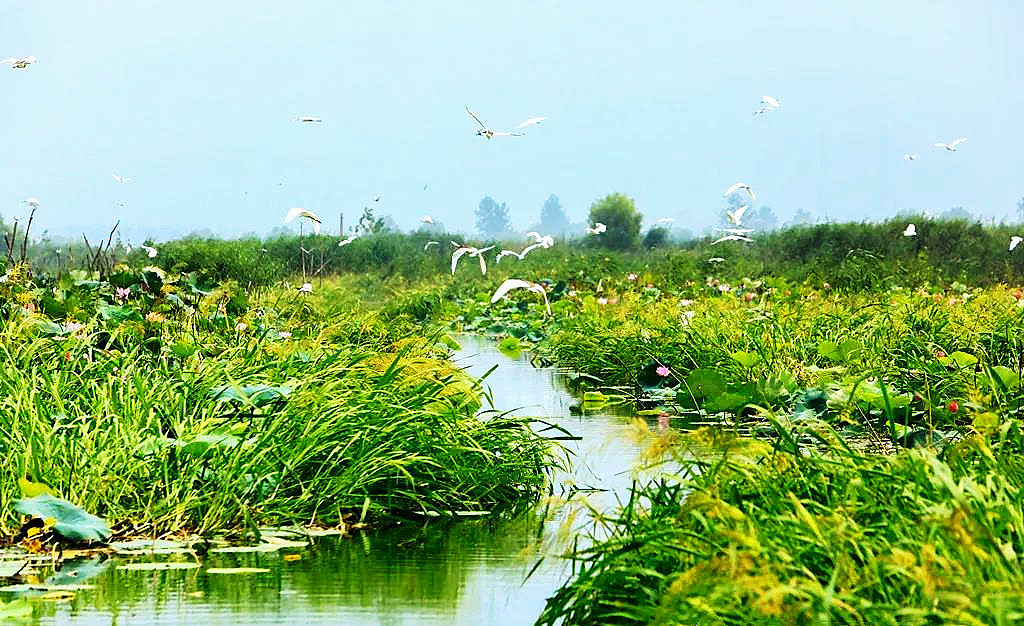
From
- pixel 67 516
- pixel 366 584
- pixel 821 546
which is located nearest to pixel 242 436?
pixel 67 516

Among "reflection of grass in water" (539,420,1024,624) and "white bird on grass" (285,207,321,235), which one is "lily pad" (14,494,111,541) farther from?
"white bird on grass" (285,207,321,235)

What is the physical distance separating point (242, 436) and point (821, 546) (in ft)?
10.2

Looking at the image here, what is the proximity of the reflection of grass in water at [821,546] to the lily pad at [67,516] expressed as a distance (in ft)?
5.96

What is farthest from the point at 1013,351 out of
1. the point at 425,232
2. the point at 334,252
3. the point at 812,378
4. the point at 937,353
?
the point at 425,232

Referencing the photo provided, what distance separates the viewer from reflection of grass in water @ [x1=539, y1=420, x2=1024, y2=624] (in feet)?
10.4

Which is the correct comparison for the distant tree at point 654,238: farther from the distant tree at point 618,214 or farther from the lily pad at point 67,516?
the lily pad at point 67,516

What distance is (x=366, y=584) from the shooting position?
5102 millimetres

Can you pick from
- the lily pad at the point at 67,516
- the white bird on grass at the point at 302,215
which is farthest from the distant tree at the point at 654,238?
the lily pad at the point at 67,516

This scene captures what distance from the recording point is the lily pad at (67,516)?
17.2ft

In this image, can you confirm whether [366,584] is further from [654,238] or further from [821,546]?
[654,238]

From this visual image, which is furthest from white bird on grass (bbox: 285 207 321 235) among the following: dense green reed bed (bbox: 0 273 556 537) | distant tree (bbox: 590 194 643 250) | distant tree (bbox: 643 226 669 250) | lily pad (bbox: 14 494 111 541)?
distant tree (bbox: 590 194 643 250)

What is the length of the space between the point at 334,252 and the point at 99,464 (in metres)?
28.3

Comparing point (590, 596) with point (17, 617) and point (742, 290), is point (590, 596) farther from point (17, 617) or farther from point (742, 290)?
point (742, 290)

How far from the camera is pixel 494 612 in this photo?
4738mm
